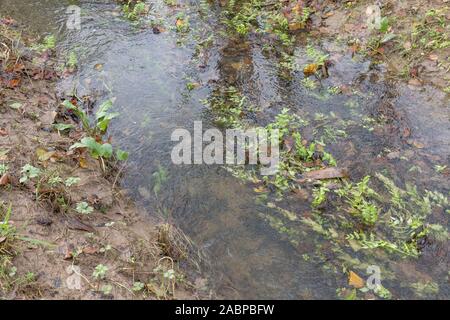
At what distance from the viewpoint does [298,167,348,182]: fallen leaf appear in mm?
4469

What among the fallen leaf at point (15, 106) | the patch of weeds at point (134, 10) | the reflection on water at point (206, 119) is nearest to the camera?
the reflection on water at point (206, 119)

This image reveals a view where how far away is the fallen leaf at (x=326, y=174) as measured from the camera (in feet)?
14.7

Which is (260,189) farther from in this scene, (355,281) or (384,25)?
(384,25)

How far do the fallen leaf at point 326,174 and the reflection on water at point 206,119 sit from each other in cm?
20

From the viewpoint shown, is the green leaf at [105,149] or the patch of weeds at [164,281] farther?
the green leaf at [105,149]

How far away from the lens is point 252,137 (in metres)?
5.07

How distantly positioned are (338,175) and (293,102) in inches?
62.7

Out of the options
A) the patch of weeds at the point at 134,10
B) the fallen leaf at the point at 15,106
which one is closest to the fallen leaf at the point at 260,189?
the fallen leaf at the point at 15,106

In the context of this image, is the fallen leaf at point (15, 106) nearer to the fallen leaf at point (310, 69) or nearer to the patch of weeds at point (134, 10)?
the patch of weeds at point (134, 10)

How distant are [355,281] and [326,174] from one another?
1.34 metres

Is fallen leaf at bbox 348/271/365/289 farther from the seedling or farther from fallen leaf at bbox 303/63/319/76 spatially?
fallen leaf at bbox 303/63/319/76
